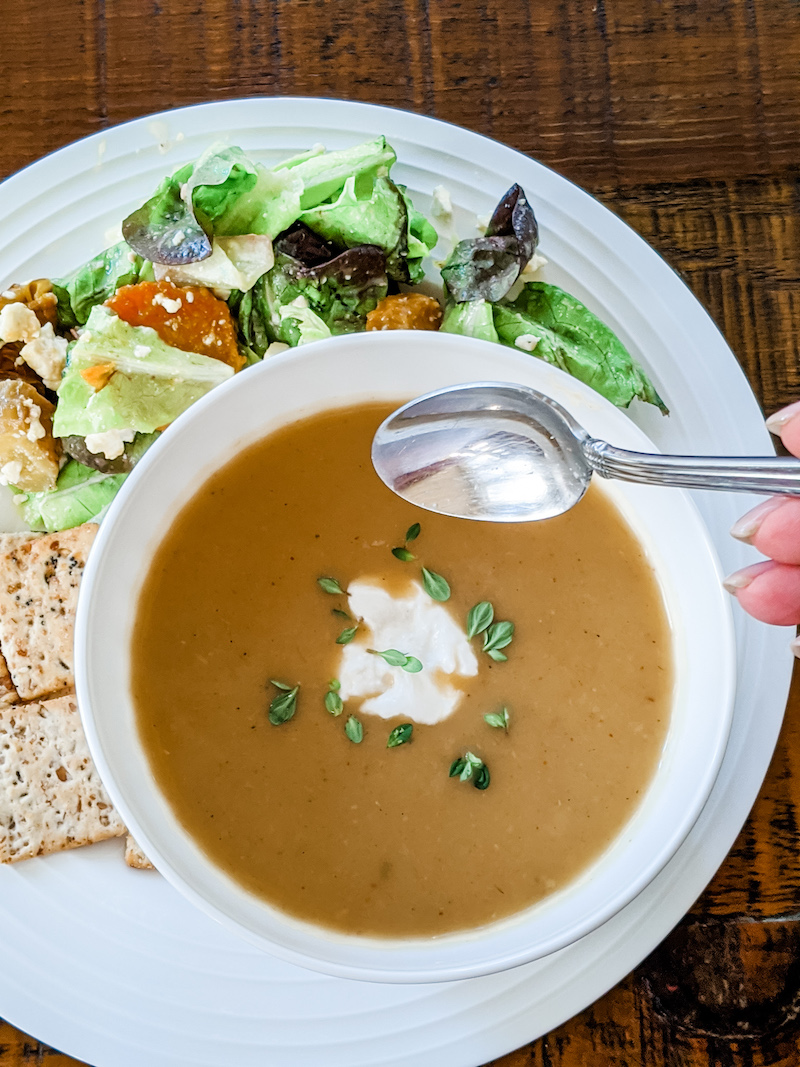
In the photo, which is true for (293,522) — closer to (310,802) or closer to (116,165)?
(310,802)

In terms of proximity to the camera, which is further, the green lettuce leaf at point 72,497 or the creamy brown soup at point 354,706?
the green lettuce leaf at point 72,497

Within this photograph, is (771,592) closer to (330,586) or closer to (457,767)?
(457,767)

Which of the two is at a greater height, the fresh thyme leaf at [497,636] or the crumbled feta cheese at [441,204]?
the crumbled feta cheese at [441,204]

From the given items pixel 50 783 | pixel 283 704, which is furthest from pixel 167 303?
pixel 50 783

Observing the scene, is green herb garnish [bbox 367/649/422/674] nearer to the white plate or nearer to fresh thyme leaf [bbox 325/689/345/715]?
fresh thyme leaf [bbox 325/689/345/715]

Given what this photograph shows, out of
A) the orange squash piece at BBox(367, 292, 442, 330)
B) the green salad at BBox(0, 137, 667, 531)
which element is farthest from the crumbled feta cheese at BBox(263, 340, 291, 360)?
the orange squash piece at BBox(367, 292, 442, 330)

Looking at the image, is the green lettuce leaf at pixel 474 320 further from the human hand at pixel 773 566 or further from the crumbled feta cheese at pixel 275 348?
the human hand at pixel 773 566

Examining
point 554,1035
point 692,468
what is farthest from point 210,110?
point 554,1035

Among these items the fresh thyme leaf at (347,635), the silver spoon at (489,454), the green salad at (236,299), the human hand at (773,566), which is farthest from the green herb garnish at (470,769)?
the green salad at (236,299)
